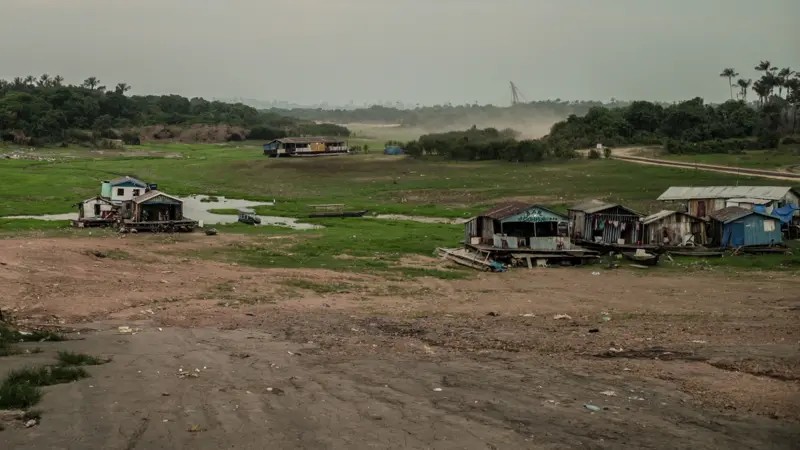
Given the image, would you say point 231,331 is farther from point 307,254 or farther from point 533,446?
point 307,254

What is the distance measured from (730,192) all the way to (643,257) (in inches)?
443

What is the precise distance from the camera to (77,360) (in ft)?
56.2

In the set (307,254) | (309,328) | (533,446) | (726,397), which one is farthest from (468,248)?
(533,446)

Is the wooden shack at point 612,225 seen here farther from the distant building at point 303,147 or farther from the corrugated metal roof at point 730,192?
the distant building at point 303,147

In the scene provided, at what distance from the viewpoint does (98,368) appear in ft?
55.4

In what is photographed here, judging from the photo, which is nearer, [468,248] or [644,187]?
[468,248]

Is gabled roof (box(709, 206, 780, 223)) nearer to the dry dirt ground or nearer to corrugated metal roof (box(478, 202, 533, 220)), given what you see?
the dry dirt ground

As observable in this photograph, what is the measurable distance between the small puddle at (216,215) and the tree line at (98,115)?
224 ft

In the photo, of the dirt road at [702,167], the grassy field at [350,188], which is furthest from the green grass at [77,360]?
the dirt road at [702,167]

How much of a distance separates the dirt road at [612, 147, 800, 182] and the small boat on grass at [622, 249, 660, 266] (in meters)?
30.2

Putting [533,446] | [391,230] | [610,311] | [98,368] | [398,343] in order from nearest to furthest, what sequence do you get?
1. [533,446]
2. [98,368]
3. [398,343]
4. [610,311]
5. [391,230]

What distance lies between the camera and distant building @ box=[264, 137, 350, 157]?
113 meters

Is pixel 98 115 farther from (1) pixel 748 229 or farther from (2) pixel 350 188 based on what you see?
(1) pixel 748 229

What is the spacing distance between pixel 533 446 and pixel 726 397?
533cm
